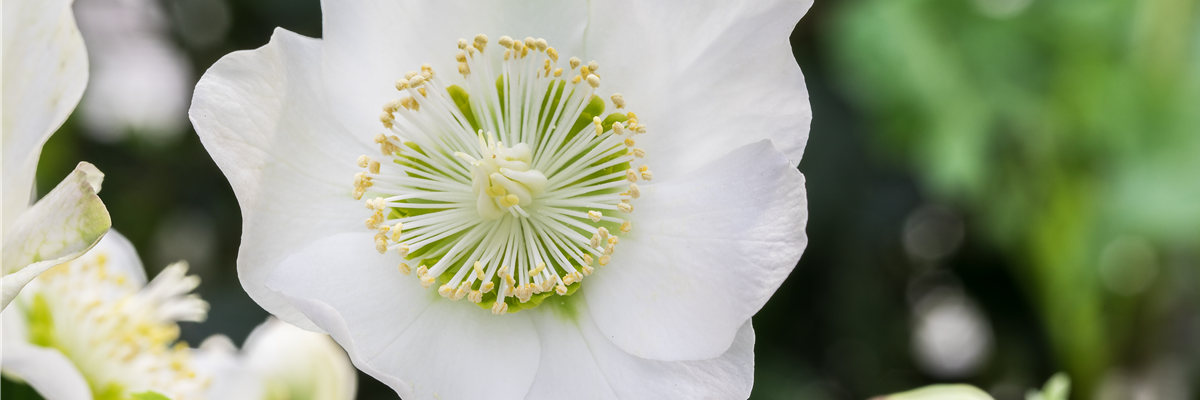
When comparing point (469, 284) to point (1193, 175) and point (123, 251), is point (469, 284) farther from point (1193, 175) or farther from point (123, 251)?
point (1193, 175)

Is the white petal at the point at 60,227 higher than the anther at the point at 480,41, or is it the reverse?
the anther at the point at 480,41

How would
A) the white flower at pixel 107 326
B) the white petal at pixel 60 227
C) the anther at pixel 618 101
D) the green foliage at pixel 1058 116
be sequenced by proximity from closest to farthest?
the white petal at pixel 60 227 < the anther at pixel 618 101 < the white flower at pixel 107 326 < the green foliage at pixel 1058 116

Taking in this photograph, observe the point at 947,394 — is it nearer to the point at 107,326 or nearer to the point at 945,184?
the point at 107,326

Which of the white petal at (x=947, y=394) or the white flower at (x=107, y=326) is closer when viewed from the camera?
the white petal at (x=947, y=394)

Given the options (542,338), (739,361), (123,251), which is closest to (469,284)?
(542,338)

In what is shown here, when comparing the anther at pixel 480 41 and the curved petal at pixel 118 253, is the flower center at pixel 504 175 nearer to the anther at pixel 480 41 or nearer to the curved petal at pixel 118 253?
the anther at pixel 480 41

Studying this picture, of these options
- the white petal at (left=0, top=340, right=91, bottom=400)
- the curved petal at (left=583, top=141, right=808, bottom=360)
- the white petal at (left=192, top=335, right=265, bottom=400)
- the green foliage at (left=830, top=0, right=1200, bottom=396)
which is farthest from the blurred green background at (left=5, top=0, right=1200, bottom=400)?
the curved petal at (left=583, top=141, right=808, bottom=360)

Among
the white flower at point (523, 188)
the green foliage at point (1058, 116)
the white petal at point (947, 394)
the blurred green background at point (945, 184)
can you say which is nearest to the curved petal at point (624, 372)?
the white flower at point (523, 188)
